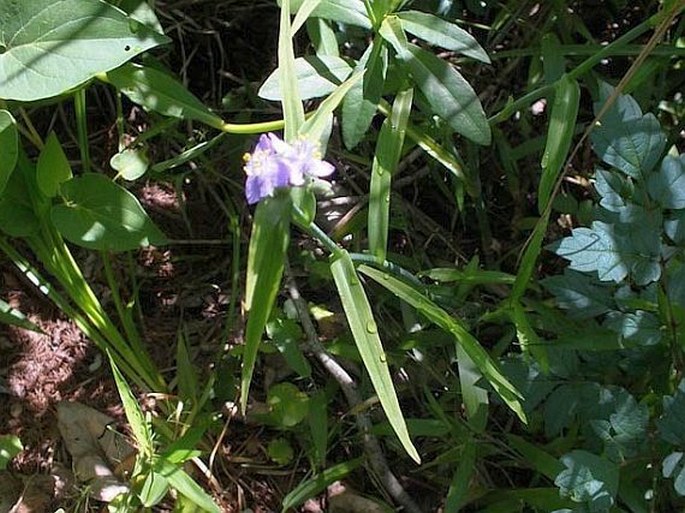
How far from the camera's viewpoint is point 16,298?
1.62 metres

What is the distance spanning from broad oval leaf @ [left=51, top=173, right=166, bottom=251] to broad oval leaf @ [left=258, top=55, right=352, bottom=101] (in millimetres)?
290

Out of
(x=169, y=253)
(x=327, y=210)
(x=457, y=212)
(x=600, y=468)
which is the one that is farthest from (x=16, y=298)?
(x=600, y=468)

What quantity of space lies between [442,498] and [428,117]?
1.98ft

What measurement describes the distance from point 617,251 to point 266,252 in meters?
0.44

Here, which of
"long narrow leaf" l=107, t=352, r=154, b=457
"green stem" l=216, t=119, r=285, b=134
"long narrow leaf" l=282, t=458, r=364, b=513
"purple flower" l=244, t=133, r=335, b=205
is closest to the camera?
"purple flower" l=244, t=133, r=335, b=205

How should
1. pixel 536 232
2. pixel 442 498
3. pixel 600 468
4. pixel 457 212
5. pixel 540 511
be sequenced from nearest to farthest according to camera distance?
pixel 600 468 → pixel 536 232 → pixel 540 511 → pixel 442 498 → pixel 457 212

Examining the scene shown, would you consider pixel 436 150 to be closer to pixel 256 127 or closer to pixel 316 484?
pixel 256 127

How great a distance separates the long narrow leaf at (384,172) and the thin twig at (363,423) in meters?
0.31

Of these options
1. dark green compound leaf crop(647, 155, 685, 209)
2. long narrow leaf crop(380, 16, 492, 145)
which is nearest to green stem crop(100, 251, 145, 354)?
long narrow leaf crop(380, 16, 492, 145)

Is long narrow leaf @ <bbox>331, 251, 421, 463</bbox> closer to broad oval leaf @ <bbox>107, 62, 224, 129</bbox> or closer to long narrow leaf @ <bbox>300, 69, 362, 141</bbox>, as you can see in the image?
long narrow leaf @ <bbox>300, 69, 362, 141</bbox>

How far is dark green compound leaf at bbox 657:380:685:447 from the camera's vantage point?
109 centimetres

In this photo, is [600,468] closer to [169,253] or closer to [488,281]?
[488,281]

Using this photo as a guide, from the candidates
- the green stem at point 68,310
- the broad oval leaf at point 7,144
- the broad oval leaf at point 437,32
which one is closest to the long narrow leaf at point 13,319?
the green stem at point 68,310

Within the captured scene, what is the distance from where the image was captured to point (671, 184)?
3.66ft
